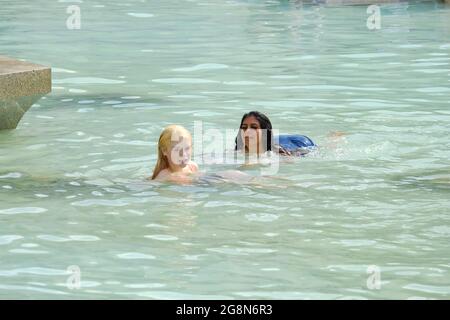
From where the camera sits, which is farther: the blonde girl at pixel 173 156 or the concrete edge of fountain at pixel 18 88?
the concrete edge of fountain at pixel 18 88

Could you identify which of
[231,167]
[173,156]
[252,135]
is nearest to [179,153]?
[173,156]

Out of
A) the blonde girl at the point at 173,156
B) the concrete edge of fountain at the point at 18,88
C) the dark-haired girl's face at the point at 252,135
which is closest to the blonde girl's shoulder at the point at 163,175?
the blonde girl at the point at 173,156

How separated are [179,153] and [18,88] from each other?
2.62m

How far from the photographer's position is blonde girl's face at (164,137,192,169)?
9.67 metres

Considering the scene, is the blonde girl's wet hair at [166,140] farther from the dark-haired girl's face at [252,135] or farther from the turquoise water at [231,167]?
the dark-haired girl's face at [252,135]

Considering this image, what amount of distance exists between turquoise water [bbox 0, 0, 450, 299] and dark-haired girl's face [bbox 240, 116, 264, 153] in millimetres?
381

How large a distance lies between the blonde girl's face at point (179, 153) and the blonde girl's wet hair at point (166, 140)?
26 mm

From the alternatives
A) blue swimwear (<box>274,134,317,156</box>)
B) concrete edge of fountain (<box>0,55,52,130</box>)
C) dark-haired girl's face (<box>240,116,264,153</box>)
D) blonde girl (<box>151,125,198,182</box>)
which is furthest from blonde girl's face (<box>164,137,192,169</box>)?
concrete edge of fountain (<box>0,55,52,130</box>)

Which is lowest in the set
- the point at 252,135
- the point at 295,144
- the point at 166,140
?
the point at 295,144

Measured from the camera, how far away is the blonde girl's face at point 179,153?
9672 millimetres

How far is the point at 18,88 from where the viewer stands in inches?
464

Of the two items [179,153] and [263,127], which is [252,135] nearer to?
[263,127]

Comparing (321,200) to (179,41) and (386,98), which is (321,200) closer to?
(386,98)

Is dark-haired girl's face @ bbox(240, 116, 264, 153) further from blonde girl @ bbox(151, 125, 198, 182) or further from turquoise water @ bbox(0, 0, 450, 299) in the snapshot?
blonde girl @ bbox(151, 125, 198, 182)
